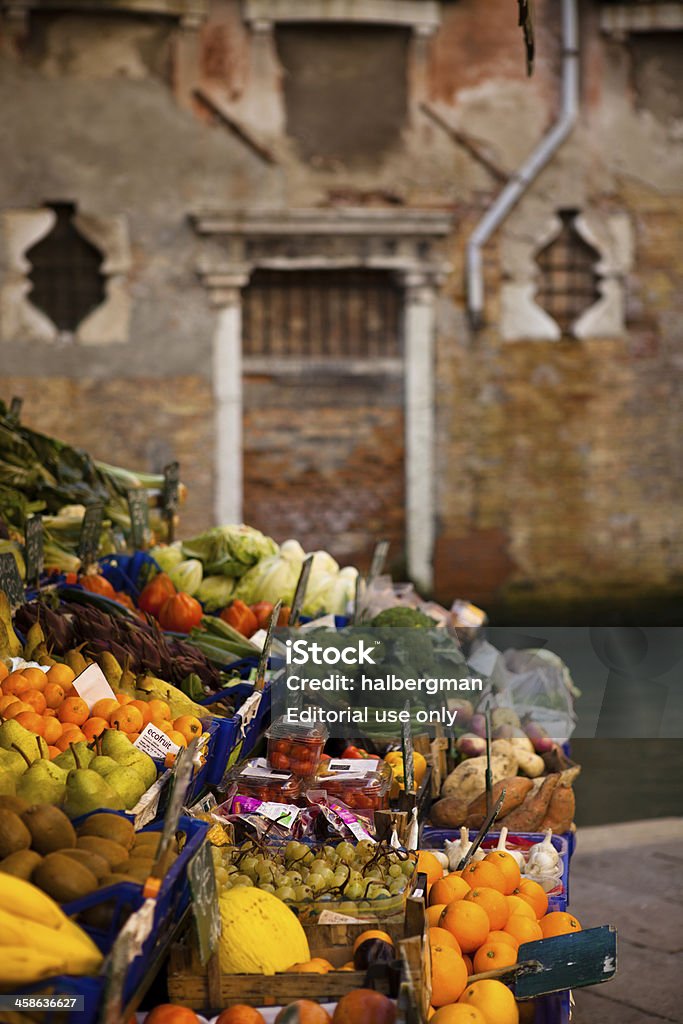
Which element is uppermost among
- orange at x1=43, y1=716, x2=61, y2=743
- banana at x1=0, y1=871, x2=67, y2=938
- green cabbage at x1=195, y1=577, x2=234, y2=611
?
green cabbage at x1=195, y1=577, x2=234, y2=611

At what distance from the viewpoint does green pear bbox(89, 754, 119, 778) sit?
2.58 meters

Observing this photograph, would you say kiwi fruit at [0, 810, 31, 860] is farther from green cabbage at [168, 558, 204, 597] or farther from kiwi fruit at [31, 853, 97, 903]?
green cabbage at [168, 558, 204, 597]

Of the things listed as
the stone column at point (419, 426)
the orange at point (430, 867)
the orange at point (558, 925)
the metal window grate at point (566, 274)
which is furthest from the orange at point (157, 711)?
the metal window grate at point (566, 274)

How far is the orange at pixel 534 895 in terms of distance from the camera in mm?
3076

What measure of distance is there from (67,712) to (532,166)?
910cm

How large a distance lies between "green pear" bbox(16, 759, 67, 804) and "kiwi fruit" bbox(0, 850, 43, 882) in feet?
0.87

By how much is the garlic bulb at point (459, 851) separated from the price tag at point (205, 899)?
1116 millimetres

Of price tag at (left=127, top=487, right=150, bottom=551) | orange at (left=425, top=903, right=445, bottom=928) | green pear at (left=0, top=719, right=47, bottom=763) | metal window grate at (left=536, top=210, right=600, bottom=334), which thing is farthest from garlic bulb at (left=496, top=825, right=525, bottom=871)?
metal window grate at (left=536, top=210, right=600, bottom=334)

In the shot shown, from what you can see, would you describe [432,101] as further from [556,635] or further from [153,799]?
[153,799]

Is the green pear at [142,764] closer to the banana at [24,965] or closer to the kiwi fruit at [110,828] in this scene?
the kiwi fruit at [110,828]

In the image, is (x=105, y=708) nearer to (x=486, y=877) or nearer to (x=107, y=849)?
(x=107, y=849)

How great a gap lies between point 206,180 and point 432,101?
2.15 metres

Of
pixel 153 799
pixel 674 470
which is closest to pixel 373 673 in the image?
pixel 153 799

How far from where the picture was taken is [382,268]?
10906 millimetres
